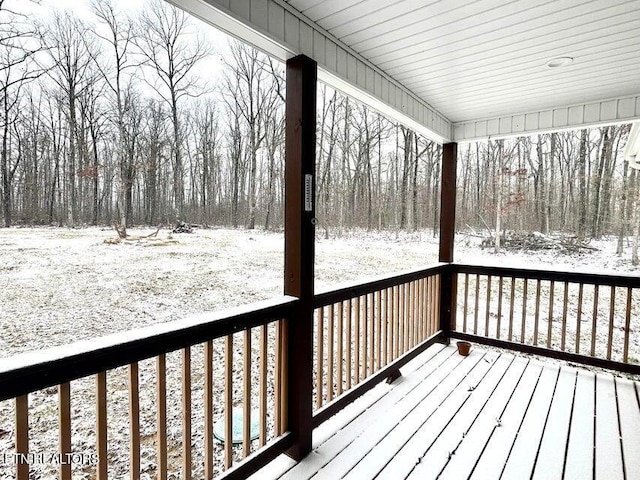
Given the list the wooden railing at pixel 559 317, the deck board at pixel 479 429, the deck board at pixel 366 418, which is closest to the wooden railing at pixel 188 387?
the deck board at pixel 366 418

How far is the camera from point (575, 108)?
3418 mm

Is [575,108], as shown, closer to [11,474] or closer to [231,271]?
[231,271]

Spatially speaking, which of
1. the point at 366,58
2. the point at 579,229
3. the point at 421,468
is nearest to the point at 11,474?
the point at 421,468

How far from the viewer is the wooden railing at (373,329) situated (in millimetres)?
2371

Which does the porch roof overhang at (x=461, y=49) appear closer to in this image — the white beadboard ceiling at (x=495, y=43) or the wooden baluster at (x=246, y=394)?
the white beadboard ceiling at (x=495, y=43)

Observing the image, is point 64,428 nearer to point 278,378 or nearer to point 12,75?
point 278,378

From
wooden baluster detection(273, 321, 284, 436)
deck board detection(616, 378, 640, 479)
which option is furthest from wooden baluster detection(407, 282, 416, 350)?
wooden baluster detection(273, 321, 284, 436)

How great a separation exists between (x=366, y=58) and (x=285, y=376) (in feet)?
7.54

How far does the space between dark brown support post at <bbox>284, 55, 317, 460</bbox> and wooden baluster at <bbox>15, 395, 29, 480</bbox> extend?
1.24 metres

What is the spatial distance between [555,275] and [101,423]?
397 centimetres

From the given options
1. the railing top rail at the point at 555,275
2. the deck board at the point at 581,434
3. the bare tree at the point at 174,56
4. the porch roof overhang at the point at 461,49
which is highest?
the bare tree at the point at 174,56

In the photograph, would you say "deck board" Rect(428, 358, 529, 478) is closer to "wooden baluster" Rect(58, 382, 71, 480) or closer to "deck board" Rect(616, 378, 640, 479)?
"deck board" Rect(616, 378, 640, 479)

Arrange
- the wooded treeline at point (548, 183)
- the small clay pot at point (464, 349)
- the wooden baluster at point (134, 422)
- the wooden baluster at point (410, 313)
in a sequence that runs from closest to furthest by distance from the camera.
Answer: the wooden baluster at point (134, 422) → the wooden baluster at point (410, 313) → the small clay pot at point (464, 349) → the wooded treeline at point (548, 183)

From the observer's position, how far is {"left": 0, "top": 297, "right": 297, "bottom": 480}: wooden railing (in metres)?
1.09
